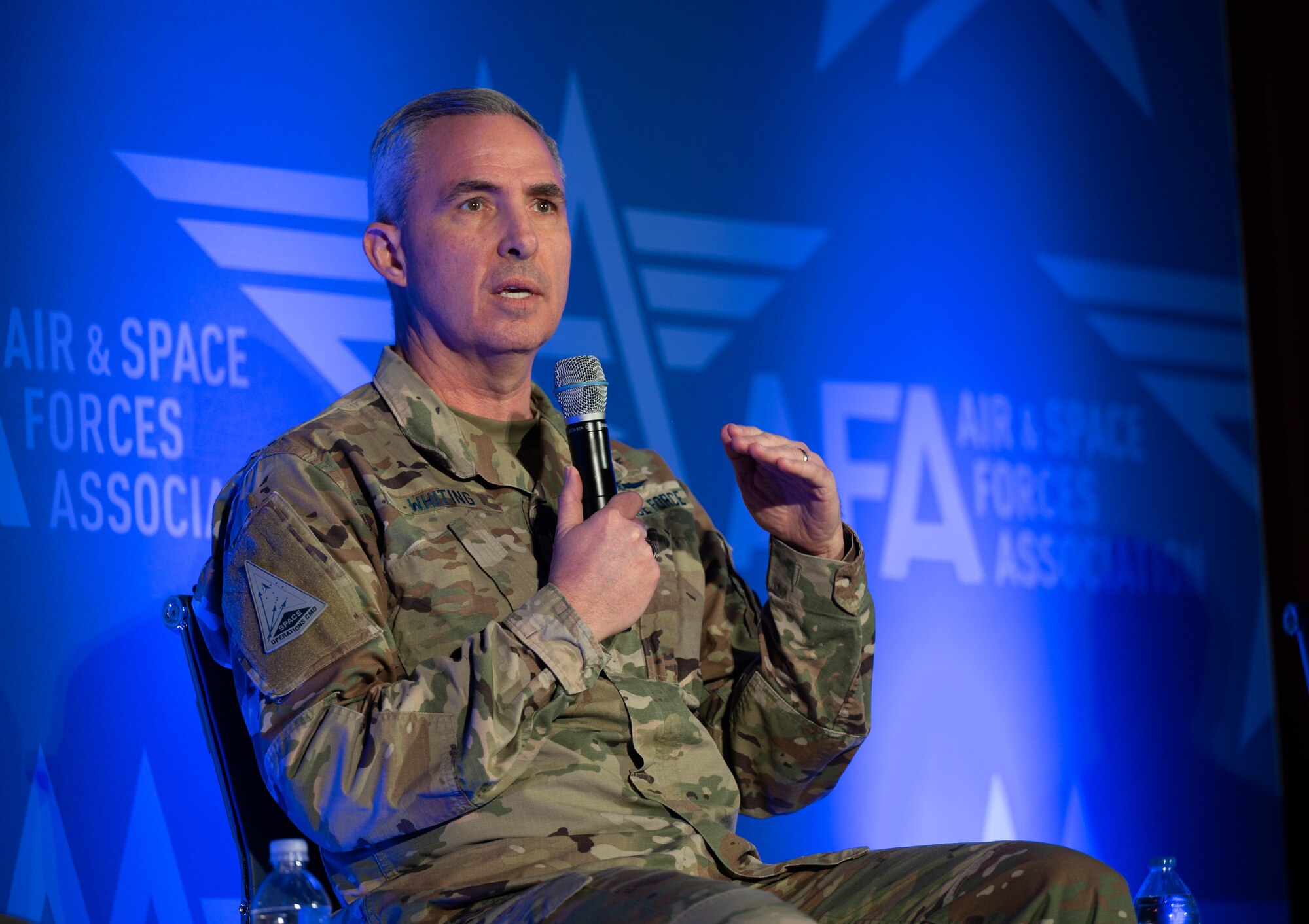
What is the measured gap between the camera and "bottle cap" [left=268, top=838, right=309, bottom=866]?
1854 millimetres

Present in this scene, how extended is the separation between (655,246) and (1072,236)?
1.42 meters

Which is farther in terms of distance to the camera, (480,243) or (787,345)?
(787,345)

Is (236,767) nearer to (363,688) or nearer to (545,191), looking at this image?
(363,688)

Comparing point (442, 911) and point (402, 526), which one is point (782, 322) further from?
point (442, 911)

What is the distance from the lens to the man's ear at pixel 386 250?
2250mm

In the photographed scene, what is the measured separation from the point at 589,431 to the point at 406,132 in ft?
2.08

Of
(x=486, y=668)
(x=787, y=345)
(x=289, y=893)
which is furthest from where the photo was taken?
(x=787, y=345)

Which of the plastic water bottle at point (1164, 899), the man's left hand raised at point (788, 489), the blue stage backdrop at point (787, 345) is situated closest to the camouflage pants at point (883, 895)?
the man's left hand raised at point (788, 489)

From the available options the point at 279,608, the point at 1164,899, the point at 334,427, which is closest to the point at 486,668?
the point at 279,608

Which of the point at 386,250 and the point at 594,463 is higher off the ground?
the point at 386,250

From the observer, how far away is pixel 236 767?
1.92m

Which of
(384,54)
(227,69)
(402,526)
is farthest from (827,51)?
(402,526)

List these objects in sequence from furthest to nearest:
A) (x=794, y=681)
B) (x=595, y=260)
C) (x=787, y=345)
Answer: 1. (x=787, y=345)
2. (x=595, y=260)
3. (x=794, y=681)

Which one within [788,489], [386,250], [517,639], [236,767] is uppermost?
[386,250]
